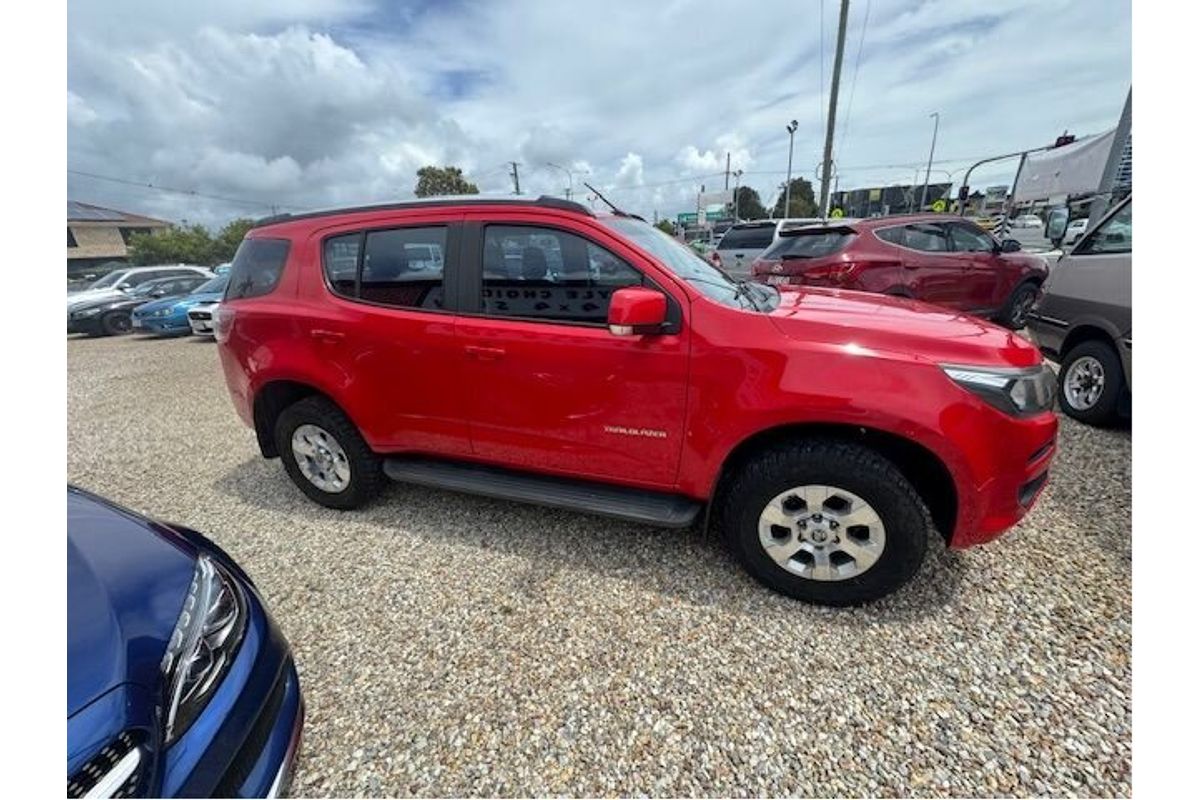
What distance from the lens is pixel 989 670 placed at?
1904 mm

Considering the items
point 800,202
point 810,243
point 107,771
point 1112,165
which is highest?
point 800,202

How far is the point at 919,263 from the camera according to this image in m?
6.03

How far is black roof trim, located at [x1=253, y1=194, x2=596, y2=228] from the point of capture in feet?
7.97

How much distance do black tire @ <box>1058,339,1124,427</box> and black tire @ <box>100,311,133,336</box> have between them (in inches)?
661

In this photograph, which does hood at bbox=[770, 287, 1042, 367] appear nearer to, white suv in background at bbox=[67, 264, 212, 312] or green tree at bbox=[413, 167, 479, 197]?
white suv in background at bbox=[67, 264, 212, 312]

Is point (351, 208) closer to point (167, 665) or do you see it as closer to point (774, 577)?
point (167, 665)

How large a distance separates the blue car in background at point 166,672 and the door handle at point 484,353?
4.13ft

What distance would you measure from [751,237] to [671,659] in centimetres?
1081

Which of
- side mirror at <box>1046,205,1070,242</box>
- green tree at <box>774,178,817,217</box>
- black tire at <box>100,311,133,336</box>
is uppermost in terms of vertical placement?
green tree at <box>774,178,817,217</box>

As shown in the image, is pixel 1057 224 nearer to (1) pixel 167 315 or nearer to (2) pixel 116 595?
(2) pixel 116 595

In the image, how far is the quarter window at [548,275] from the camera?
230 cm

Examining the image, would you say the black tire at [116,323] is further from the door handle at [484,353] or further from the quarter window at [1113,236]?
the quarter window at [1113,236]

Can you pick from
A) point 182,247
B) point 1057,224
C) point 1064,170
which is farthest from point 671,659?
point 182,247

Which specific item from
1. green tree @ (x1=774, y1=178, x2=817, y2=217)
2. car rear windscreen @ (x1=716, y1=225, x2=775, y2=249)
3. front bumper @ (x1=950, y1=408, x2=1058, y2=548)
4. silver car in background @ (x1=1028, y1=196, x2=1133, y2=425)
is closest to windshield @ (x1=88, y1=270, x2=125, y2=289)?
car rear windscreen @ (x1=716, y1=225, x2=775, y2=249)
